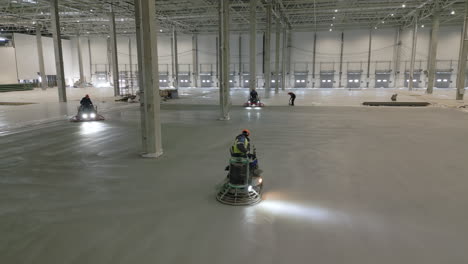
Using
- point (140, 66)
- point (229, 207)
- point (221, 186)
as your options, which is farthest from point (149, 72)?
point (229, 207)

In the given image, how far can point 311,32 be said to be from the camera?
48188mm

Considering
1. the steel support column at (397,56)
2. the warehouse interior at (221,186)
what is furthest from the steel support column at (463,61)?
the steel support column at (397,56)

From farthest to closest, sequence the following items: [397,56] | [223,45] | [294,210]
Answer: [397,56], [223,45], [294,210]

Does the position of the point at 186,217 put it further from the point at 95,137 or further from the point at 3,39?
the point at 3,39

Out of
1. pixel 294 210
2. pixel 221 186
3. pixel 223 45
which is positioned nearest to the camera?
pixel 294 210

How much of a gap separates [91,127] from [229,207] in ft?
33.8

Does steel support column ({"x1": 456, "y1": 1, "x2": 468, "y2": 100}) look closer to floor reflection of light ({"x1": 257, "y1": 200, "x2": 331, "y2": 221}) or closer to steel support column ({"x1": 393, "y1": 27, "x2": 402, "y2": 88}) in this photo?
steel support column ({"x1": 393, "y1": 27, "x2": 402, "y2": 88})

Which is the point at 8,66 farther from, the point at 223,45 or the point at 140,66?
the point at 140,66

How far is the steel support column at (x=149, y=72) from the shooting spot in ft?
27.8

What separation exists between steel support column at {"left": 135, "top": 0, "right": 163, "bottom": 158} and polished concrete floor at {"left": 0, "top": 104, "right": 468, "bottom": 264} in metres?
0.63

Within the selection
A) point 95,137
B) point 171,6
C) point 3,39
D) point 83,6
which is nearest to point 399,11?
point 171,6

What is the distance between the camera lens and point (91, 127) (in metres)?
13.7

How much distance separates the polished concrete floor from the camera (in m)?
4.14

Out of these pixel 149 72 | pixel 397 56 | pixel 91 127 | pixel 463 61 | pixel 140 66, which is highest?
pixel 397 56
